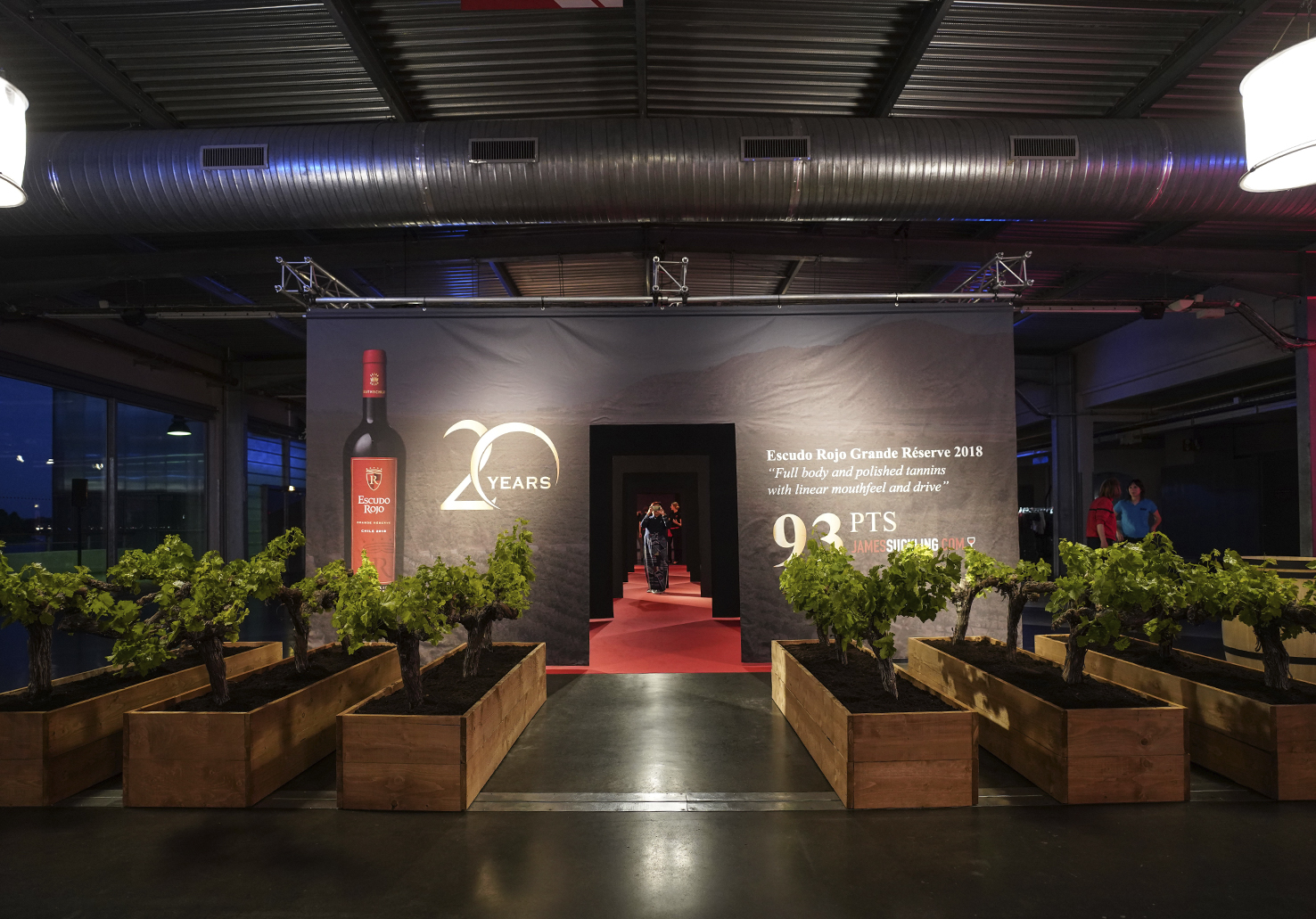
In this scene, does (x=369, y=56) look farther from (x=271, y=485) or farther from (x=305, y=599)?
(x=271, y=485)

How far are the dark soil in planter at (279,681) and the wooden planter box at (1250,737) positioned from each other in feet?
14.9

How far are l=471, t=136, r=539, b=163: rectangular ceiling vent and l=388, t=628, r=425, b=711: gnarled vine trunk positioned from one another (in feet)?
9.64

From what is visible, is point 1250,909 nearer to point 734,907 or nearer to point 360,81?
point 734,907

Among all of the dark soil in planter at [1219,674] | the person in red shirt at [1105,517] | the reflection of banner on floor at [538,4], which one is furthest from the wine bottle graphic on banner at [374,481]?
the person in red shirt at [1105,517]

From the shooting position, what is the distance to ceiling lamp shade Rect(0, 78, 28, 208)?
2.57 m

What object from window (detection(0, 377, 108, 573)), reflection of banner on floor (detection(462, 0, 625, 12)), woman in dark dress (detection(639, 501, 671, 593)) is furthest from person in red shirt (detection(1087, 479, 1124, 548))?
window (detection(0, 377, 108, 573))

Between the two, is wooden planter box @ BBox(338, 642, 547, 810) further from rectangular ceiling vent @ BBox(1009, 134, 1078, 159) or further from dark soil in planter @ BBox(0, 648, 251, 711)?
rectangular ceiling vent @ BBox(1009, 134, 1078, 159)

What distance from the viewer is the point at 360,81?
14.9 feet

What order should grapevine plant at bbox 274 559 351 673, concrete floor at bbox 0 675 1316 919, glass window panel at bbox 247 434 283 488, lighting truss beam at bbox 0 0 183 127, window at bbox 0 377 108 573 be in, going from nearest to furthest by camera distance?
1. concrete floor at bbox 0 675 1316 919
2. lighting truss beam at bbox 0 0 183 127
3. grapevine plant at bbox 274 559 351 673
4. window at bbox 0 377 108 573
5. glass window panel at bbox 247 434 283 488

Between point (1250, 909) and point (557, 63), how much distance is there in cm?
511

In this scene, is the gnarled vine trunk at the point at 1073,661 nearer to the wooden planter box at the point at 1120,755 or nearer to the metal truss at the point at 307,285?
the wooden planter box at the point at 1120,755

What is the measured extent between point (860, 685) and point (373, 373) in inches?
184

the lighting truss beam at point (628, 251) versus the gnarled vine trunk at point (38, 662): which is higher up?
the lighting truss beam at point (628, 251)

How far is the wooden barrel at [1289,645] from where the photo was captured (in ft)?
14.9
